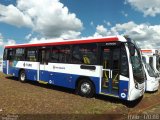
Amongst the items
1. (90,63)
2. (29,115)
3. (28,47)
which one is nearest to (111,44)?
(90,63)

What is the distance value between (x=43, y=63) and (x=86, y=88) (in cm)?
405

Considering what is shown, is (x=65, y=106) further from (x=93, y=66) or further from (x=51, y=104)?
(x=93, y=66)

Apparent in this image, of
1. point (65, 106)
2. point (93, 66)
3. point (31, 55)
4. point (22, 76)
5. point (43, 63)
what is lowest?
A: point (65, 106)

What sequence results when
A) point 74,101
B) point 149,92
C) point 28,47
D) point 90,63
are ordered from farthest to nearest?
1. point 28,47
2. point 149,92
3. point 90,63
4. point 74,101

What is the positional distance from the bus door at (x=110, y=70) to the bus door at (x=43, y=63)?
4.59 meters

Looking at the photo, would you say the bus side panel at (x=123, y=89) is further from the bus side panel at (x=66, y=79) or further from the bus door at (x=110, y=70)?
the bus side panel at (x=66, y=79)

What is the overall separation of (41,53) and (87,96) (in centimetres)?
486

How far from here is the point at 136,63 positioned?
490 inches

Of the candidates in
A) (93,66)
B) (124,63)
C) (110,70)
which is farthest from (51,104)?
(124,63)

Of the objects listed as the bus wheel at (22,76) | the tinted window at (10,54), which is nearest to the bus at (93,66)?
the bus wheel at (22,76)

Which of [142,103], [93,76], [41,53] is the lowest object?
[142,103]

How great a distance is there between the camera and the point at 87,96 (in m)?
13.4

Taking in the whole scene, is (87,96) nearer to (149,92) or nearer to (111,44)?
(111,44)

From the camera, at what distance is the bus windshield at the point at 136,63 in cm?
1193
